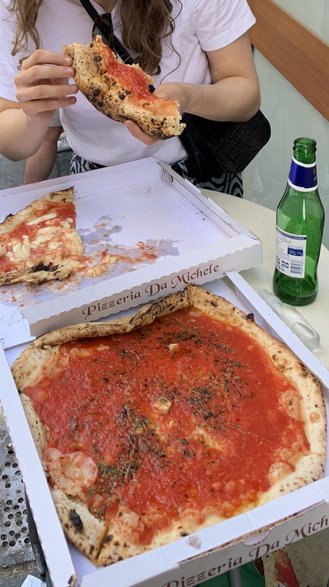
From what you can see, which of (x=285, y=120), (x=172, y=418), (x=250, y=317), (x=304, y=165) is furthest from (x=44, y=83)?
(x=285, y=120)

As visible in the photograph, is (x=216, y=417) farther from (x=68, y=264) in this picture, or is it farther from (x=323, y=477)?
(x=68, y=264)

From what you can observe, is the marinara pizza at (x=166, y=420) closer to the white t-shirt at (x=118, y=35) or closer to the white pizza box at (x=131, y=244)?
the white pizza box at (x=131, y=244)

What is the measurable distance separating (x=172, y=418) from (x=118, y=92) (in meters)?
Result: 0.92

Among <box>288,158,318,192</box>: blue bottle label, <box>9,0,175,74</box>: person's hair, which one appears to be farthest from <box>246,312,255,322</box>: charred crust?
<box>9,0,175,74</box>: person's hair

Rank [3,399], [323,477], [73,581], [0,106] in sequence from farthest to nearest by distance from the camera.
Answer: [0,106]
[3,399]
[323,477]
[73,581]

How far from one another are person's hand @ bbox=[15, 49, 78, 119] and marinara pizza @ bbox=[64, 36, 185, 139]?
0.12 ft

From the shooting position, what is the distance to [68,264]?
1.70 meters

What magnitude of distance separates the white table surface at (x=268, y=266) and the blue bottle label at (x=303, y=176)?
309 mm

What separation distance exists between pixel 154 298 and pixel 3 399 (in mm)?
489

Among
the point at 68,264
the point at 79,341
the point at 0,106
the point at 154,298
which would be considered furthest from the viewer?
the point at 0,106

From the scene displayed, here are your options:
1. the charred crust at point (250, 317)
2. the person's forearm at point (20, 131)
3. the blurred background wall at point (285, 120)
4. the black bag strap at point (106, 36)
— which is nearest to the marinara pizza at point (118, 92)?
the black bag strap at point (106, 36)

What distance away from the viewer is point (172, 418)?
1222 mm

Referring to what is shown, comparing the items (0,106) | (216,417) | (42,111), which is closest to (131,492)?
(216,417)

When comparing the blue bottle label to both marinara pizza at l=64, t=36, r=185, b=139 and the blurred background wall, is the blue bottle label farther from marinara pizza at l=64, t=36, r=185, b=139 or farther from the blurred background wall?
the blurred background wall
